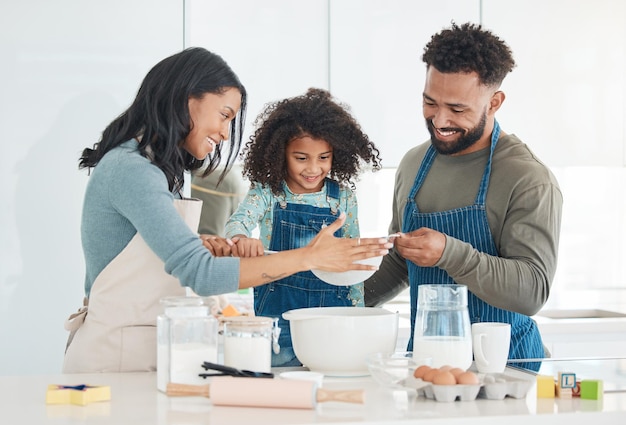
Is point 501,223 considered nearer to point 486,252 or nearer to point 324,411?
point 486,252

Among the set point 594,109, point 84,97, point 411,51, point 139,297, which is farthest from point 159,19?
point 594,109

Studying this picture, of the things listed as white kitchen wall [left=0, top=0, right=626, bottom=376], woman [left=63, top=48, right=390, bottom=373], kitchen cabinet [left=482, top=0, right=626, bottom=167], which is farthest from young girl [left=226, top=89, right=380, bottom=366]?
kitchen cabinet [left=482, top=0, right=626, bottom=167]

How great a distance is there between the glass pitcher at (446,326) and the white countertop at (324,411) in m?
0.14

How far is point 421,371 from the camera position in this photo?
146cm

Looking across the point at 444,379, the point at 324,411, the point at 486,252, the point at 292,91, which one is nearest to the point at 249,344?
the point at 324,411

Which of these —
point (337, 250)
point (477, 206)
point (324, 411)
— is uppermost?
point (477, 206)

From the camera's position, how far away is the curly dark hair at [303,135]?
235cm

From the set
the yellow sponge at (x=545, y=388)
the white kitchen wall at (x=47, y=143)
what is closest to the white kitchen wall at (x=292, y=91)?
the white kitchen wall at (x=47, y=143)

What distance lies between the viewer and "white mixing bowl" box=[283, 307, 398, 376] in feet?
5.29

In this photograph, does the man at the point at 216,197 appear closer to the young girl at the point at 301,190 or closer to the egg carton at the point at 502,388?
the young girl at the point at 301,190

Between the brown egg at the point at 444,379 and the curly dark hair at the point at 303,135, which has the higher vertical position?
the curly dark hair at the point at 303,135

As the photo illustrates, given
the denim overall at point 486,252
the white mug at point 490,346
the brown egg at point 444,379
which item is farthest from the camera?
the denim overall at point 486,252

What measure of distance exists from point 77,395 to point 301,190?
3.67 ft

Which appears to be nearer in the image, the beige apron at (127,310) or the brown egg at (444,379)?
the brown egg at (444,379)
